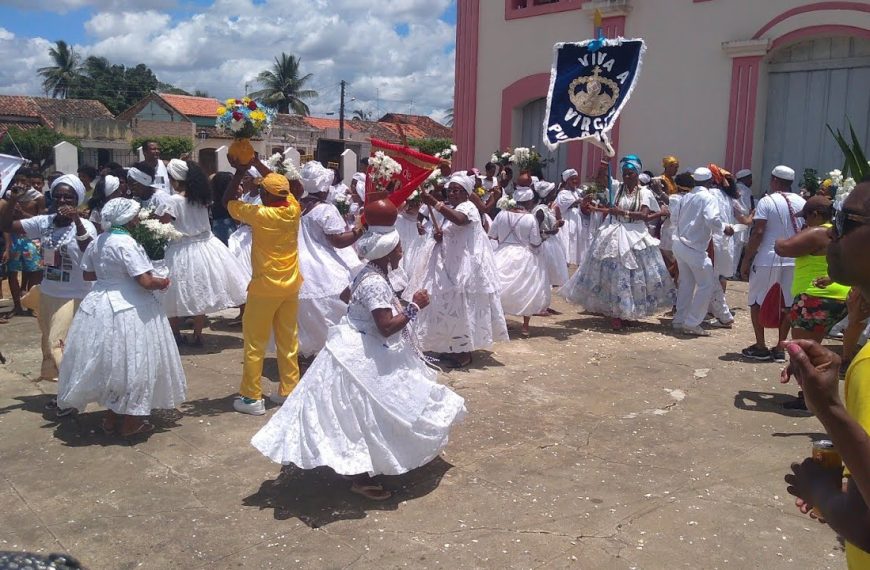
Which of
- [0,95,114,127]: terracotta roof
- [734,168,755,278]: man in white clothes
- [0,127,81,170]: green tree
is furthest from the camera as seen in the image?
[0,95,114,127]: terracotta roof

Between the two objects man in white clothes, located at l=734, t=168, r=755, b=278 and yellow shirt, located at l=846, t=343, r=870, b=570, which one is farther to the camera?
man in white clothes, located at l=734, t=168, r=755, b=278

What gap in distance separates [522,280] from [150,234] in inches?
164

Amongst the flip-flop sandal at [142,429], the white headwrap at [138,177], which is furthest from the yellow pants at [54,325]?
the white headwrap at [138,177]

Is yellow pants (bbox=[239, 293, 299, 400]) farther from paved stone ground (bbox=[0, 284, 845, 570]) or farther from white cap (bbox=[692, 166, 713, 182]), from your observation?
white cap (bbox=[692, 166, 713, 182])

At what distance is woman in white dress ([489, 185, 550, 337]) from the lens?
8391 mm

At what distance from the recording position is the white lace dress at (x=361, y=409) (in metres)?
4.21

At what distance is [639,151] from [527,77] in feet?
9.61

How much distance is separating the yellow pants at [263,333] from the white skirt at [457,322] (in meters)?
1.59

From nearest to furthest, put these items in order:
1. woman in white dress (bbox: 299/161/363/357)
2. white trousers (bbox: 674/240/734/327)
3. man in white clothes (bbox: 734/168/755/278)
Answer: woman in white dress (bbox: 299/161/363/357), white trousers (bbox: 674/240/734/327), man in white clothes (bbox: 734/168/755/278)

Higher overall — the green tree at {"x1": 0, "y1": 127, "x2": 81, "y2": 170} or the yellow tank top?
the green tree at {"x1": 0, "y1": 127, "x2": 81, "y2": 170}

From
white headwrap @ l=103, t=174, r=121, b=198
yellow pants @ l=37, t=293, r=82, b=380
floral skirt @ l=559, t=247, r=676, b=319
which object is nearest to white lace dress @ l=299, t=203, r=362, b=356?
white headwrap @ l=103, t=174, r=121, b=198

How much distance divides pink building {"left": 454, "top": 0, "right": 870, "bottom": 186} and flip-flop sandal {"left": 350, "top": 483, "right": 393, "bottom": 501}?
10.7m

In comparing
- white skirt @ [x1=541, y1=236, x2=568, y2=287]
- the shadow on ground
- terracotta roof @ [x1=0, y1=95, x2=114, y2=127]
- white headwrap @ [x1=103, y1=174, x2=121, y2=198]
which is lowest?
the shadow on ground

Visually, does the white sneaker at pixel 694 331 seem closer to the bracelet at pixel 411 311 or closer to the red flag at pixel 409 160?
the red flag at pixel 409 160
